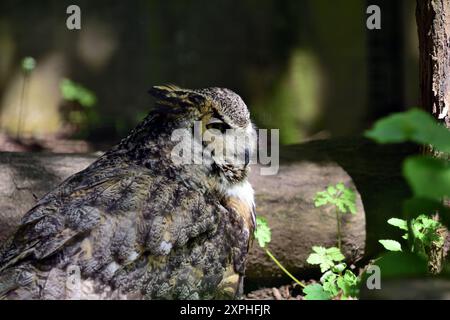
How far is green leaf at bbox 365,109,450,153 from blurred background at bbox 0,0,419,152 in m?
6.66

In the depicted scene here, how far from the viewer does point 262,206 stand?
5.24m

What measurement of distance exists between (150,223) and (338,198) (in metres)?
1.82

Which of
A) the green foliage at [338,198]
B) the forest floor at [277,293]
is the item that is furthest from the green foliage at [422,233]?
the forest floor at [277,293]

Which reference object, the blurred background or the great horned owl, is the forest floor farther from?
the blurred background

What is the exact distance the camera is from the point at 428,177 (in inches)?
74.4

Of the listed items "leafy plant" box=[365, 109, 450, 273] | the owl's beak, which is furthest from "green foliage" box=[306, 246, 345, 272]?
"leafy plant" box=[365, 109, 450, 273]

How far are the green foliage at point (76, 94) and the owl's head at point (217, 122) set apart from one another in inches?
191

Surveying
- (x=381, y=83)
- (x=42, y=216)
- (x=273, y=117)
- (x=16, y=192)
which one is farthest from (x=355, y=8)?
(x=42, y=216)

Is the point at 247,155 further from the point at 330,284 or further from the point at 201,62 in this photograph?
the point at 201,62

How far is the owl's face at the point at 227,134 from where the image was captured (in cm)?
394

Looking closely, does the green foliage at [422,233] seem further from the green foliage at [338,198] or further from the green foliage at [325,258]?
the green foliage at [338,198]

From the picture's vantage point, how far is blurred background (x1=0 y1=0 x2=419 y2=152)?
872 centimetres
